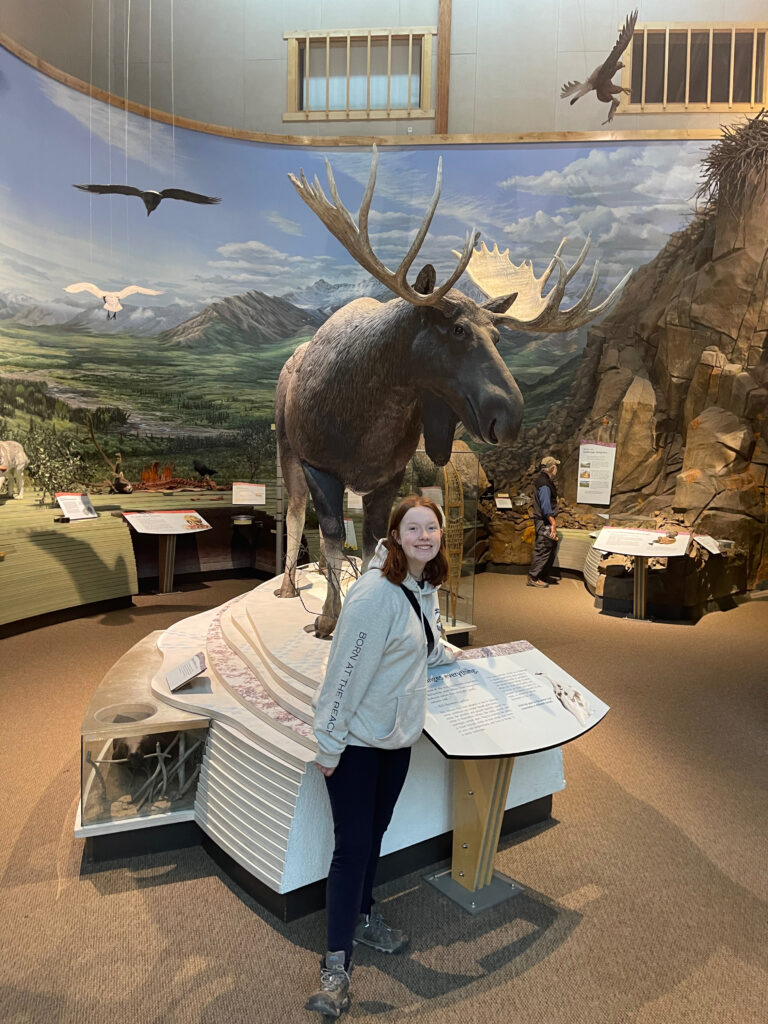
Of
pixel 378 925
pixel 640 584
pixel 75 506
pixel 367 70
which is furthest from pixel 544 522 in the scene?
pixel 378 925

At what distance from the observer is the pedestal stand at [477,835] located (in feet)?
7.59

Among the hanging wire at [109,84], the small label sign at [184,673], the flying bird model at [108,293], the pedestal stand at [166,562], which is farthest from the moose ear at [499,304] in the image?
the hanging wire at [109,84]

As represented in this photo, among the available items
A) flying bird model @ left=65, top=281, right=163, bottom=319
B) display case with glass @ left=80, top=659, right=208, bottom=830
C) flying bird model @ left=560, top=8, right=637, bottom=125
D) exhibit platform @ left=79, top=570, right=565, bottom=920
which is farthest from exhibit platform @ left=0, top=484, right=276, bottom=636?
flying bird model @ left=560, top=8, right=637, bottom=125

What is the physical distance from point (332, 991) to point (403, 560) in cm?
117

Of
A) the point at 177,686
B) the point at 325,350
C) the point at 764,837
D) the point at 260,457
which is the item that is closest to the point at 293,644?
the point at 177,686

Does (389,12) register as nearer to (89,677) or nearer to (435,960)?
(89,677)

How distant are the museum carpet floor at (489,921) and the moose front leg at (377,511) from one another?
1.37 m

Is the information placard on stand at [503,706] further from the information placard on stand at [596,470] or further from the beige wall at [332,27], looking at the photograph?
the beige wall at [332,27]

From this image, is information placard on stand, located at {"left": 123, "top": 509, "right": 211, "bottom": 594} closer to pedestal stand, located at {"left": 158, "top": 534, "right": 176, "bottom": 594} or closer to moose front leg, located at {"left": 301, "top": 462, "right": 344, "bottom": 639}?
pedestal stand, located at {"left": 158, "top": 534, "right": 176, "bottom": 594}

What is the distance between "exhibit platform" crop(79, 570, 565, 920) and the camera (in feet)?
7.36

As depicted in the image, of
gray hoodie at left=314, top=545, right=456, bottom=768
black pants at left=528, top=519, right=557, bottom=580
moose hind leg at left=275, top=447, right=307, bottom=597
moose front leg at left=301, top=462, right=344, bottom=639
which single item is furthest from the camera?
black pants at left=528, top=519, right=557, bottom=580

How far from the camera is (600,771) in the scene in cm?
341

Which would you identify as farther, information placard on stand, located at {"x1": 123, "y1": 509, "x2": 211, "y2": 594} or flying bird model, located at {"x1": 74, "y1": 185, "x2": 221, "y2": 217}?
flying bird model, located at {"x1": 74, "y1": 185, "x2": 221, "y2": 217}

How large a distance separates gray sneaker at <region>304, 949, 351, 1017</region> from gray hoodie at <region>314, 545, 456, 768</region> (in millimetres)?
558
